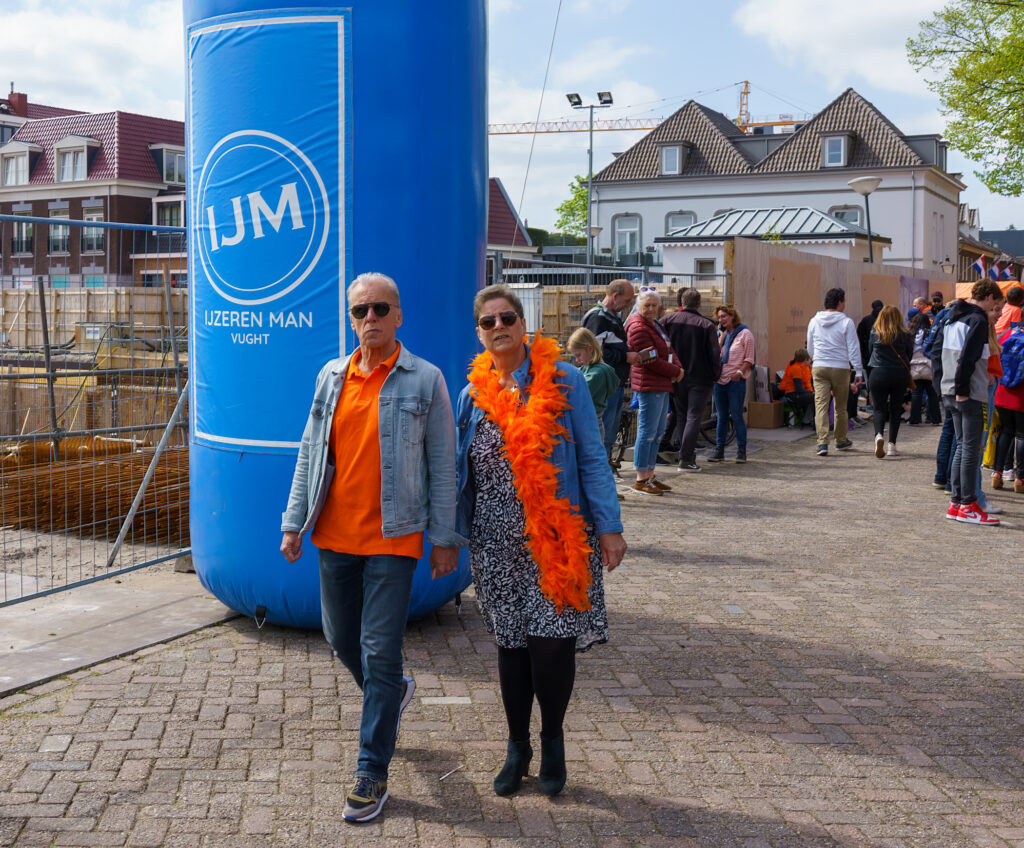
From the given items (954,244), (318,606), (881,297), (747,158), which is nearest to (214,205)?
(318,606)

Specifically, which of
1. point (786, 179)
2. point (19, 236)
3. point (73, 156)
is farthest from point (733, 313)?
point (73, 156)

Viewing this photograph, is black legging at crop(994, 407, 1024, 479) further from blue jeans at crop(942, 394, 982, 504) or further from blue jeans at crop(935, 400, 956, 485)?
blue jeans at crop(942, 394, 982, 504)

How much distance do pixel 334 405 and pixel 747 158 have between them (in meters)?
56.4

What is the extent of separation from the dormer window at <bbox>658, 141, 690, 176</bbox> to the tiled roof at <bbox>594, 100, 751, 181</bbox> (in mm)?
226

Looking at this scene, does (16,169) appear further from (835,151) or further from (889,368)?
(889,368)

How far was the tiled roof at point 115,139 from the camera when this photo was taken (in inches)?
2116

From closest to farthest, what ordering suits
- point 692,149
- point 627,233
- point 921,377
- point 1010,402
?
point 1010,402 → point 921,377 → point 692,149 → point 627,233

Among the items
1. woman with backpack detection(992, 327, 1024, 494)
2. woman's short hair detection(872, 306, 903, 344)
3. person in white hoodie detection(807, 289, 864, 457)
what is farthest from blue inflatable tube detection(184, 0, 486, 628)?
person in white hoodie detection(807, 289, 864, 457)

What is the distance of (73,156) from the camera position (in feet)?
180

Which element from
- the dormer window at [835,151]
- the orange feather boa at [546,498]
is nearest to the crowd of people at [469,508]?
the orange feather boa at [546,498]

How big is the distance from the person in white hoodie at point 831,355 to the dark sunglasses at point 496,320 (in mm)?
10038

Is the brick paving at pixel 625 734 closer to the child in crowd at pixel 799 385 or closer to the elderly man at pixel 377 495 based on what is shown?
the elderly man at pixel 377 495

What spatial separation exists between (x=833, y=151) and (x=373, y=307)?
5452 cm

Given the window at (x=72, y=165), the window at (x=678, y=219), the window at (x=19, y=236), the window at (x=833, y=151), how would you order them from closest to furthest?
the window at (x=19, y=236)
the window at (x=833, y=151)
the window at (x=72, y=165)
the window at (x=678, y=219)
